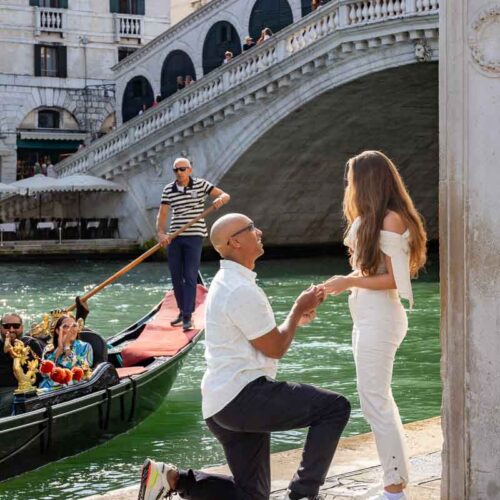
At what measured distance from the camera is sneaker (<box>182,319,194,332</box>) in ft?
21.8

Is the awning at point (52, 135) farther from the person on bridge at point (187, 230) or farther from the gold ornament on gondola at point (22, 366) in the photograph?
the gold ornament on gondola at point (22, 366)

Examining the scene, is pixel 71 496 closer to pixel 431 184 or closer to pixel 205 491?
pixel 205 491

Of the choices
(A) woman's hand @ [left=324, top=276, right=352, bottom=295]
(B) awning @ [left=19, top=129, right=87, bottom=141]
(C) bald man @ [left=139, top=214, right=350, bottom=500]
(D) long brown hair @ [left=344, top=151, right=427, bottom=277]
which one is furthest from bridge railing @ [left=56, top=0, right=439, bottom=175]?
(C) bald man @ [left=139, top=214, right=350, bottom=500]

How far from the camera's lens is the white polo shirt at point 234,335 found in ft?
9.41

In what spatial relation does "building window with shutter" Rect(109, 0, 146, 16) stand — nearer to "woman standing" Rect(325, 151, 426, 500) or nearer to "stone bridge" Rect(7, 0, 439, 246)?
"stone bridge" Rect(7, 0, 439, 246)

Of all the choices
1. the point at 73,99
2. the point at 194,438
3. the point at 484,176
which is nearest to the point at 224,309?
the point at 484,176

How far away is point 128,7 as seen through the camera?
72.9 feet

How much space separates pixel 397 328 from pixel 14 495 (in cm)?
194

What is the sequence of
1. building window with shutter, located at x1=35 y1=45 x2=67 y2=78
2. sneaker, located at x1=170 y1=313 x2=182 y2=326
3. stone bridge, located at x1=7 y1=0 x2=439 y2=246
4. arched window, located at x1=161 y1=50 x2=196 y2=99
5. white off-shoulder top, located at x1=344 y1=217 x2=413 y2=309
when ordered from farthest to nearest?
building window with shutter, located at x1=35 y1=45 x2=67 y2=78 → arched window, located at x1=161 y1=50 x2=196 y2=99 → stone bridge, located at x1=7 y1=0 x2=439 y2=246 → sneaker, located at x1=170 y1=313 x2=182 y2=326 → white off-shoulder top, located at x1=344 y1=217 x2=413 y2=309

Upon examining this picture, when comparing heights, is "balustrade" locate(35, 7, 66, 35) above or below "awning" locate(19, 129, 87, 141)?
above

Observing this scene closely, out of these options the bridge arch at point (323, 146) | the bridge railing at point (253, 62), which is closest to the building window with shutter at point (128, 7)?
the bridge railing at point (253, 62)

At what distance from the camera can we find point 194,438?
5.49 meters

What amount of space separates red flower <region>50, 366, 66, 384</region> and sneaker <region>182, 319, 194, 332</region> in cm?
181

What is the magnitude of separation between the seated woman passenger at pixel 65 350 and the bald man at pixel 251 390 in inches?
78.7
